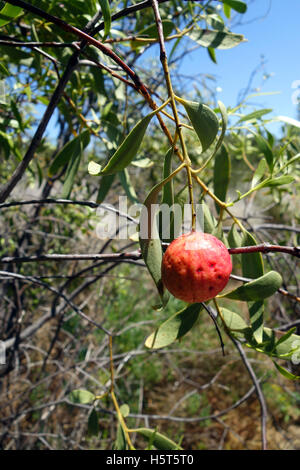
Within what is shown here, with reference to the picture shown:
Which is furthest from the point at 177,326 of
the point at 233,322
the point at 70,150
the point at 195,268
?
the point at 70,150

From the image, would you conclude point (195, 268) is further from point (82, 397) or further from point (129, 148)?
point (82, 397)

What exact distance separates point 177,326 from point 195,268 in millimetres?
196

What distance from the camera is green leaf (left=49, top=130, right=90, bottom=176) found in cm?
88

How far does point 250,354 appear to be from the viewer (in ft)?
12.5

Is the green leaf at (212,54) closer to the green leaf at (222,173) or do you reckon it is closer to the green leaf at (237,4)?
the green leaf at (237,4)

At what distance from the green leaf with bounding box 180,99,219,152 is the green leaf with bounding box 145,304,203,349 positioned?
273 mm

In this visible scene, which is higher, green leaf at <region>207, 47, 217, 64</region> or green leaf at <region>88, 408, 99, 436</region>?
green leaf at <region>207, 47, 217, 64</region>

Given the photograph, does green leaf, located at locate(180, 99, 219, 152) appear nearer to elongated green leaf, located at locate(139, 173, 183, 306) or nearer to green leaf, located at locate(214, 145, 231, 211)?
elongated green leaf, located at locate(139, 173, 183, 306)

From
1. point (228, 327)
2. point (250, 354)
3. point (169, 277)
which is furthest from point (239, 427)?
point (169, 277)

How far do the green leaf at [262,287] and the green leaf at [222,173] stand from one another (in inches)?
8.4

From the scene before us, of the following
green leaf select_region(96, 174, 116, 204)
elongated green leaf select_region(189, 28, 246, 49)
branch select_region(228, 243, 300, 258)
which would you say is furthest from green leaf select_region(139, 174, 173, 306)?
elongated green leaf select_region(189, 28, 246, 49)

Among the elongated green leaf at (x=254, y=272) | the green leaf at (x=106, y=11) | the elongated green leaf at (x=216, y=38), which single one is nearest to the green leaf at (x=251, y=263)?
the elongated green leaf at (x=254, y=272)

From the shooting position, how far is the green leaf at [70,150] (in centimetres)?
88
